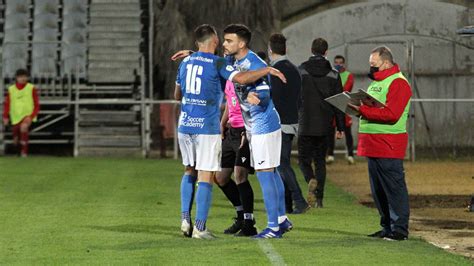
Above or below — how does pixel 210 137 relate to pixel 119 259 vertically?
above

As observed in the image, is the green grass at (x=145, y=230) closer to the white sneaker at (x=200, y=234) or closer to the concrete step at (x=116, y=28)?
the white sneaker at (x=200, y=234)

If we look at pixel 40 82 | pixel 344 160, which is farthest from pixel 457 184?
pixel 40 82

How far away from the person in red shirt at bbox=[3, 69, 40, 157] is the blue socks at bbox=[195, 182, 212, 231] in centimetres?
1643

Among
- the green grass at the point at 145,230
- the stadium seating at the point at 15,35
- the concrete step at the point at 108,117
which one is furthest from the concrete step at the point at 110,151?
the green grass at the point at 145,230

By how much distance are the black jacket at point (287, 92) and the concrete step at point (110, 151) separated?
1449 centimetres

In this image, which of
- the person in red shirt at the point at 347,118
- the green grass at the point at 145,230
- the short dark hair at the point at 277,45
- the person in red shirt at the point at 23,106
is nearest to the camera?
the green grass at the point at 145,230

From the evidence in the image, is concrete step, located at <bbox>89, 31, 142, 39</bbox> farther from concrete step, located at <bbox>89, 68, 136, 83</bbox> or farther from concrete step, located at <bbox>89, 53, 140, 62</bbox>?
concrete step, located at <bbox>89, 68, 136, 83</bbox>

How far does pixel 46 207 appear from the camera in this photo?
1762 centimetres

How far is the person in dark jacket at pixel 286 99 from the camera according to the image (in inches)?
645

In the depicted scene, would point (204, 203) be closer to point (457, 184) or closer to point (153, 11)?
point (457, 184)

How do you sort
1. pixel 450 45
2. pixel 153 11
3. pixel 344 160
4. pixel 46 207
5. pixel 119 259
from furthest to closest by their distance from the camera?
1. pixel 153 11
2. pixel 450 45
3. pixel 344 160
4. pixel 46 207
5. pixel 119 259

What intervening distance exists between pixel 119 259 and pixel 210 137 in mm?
2037

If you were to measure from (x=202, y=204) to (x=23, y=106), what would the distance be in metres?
16.7

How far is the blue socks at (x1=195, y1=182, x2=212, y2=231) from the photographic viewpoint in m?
13.7
